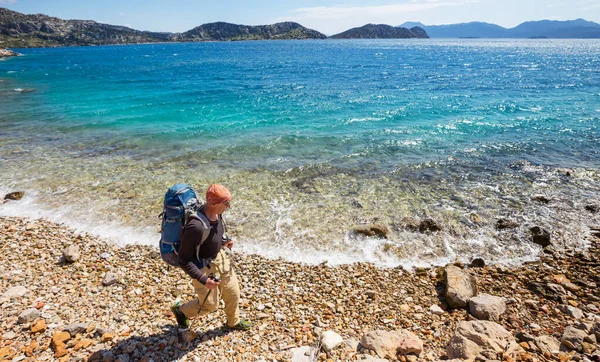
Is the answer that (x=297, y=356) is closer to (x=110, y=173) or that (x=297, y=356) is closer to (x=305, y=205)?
(x=305, y=205)

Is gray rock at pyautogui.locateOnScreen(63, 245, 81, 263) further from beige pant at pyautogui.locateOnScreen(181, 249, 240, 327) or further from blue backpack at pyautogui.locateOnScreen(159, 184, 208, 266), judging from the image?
blue backpack at pyautogui.locateOnScreen(159, 184, 208, 266)

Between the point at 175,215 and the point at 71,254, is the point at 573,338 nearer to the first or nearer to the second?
the point at 175,215

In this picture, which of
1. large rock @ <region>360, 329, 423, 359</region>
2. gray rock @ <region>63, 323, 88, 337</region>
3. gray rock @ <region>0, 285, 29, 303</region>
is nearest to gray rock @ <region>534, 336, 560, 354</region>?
large rock @ <region>360, 329, 423, 359</region>

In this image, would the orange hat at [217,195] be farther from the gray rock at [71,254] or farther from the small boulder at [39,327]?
the gray rock at [71,254]

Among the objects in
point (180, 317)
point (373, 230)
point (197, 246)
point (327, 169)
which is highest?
point (197, 246)

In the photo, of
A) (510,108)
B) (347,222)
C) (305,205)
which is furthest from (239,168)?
(510,108)

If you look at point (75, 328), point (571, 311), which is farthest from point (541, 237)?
point (75, 328)

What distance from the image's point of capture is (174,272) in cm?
870

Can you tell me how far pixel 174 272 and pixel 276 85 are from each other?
43.0m

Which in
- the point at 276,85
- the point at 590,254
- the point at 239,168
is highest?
the point at 276,85

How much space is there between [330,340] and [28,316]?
20.3 ft

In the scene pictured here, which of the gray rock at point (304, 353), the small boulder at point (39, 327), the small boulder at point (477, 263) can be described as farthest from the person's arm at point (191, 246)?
the small boulder at point (477, 263)

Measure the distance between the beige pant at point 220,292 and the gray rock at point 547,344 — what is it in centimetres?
603

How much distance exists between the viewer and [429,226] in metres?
11.4
